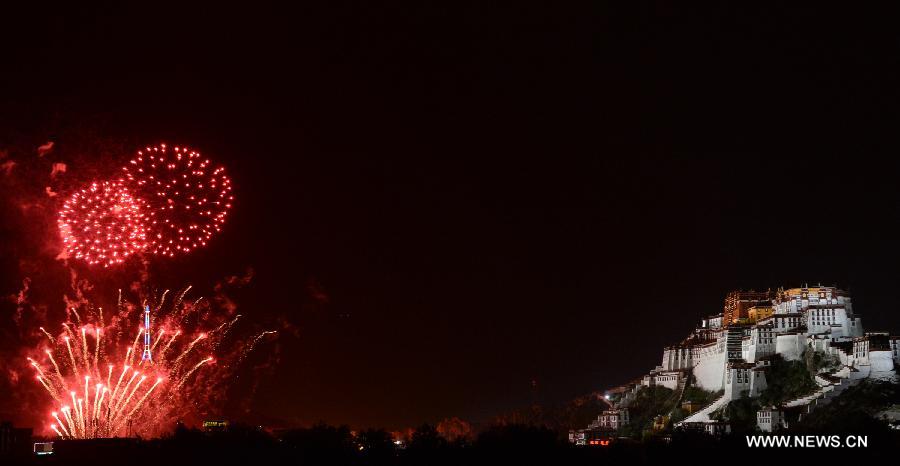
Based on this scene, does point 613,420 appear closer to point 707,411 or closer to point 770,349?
point 707,411

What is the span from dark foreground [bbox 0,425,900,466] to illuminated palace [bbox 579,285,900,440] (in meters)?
43.3

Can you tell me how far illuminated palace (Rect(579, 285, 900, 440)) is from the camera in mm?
90750

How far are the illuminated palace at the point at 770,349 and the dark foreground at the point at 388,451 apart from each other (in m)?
43.3

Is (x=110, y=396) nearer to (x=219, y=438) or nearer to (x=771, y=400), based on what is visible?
(x=219, y=438)

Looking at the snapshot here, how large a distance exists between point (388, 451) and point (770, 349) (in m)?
74.9

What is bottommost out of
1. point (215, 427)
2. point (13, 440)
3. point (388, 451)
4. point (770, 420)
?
point (770, 420)

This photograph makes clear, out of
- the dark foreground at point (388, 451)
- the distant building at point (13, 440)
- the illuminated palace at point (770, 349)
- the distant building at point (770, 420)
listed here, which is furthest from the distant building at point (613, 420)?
the distant building at point (13, 440)

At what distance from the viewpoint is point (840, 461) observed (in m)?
44.1

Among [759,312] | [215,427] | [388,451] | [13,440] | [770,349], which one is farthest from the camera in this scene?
[759,312]

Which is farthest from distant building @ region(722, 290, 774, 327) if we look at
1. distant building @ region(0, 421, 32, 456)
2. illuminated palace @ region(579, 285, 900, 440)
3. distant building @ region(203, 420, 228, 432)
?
distant building @ region(0, 421, 32, 456)

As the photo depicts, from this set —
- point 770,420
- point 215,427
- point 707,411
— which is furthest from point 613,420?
point 215,427

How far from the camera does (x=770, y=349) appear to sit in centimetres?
10775

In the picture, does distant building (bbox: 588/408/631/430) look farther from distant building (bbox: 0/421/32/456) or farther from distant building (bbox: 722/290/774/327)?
distant building (bbox: 0/421/32/456)

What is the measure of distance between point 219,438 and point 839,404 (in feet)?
206
